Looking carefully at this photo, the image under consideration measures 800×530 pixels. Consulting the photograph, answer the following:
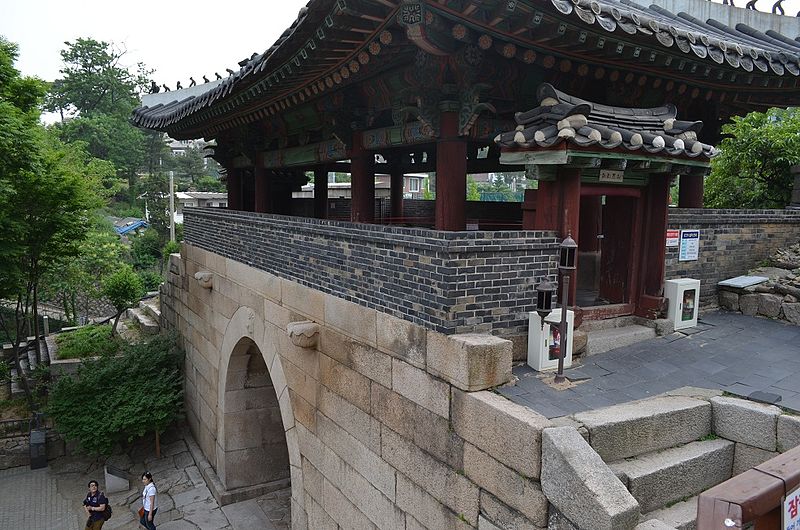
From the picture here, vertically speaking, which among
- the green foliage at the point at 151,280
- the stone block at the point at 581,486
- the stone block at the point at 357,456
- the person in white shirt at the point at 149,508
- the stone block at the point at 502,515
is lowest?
the person in white shirt at the point at 149,508

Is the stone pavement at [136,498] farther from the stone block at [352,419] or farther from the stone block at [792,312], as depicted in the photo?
the stone block at [792,312]

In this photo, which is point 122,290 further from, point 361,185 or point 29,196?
point 361,185

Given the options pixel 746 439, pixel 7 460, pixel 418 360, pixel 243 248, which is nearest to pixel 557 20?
pixel 418 360

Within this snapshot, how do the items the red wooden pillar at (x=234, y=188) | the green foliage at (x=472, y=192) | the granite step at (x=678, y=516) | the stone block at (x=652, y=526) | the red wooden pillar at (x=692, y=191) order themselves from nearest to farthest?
the stone block at (x=652, y=526), the granite step at (x=678, y=516), the red wooden pillar at (x=692, y=191), the red wooden pillar at (x=234, y=188), the green foliage at (x=472, y=192)

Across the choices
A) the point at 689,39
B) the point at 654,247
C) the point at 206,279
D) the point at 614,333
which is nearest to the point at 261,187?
the point at 206,279

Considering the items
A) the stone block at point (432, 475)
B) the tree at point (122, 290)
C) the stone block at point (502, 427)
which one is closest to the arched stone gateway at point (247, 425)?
the stone block at point (432, 475)

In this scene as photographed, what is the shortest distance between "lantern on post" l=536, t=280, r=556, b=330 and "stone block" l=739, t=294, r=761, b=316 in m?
4.31

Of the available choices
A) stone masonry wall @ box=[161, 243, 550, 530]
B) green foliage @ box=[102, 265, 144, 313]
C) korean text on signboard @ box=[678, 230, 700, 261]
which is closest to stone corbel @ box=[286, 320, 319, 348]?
stone masonry wall @ box=[161, 243, 550, 530]

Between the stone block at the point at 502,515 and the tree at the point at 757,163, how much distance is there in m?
8.40

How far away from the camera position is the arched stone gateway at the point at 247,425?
31.8 ft

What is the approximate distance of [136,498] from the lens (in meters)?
11.3

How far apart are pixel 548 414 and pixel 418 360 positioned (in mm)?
1146

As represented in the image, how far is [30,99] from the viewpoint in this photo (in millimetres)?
12664

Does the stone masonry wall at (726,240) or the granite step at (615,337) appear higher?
the stone masonry wall at (726,240)
